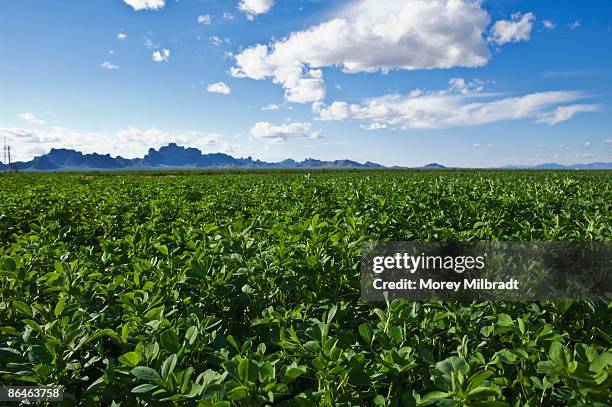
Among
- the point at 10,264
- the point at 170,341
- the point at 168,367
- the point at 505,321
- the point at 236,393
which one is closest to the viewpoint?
the point at 236,393

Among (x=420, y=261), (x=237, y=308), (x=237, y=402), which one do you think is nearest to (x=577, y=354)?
(x=237, y=402)

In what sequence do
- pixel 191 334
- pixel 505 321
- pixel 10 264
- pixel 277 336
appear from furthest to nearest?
pixel 10 264 → pixel 277 336 → pixel 505 321 → pixel 191 334

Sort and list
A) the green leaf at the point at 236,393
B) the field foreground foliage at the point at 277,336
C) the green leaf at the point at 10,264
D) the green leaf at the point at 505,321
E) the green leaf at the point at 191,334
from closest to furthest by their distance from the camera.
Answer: the green leaf at the point at 236,393, the field foreground foliage at the point at 277,336, the green leaf at the point at 191,334, the green leaf at the point at 505,321, the green leaf at the point at 10,264

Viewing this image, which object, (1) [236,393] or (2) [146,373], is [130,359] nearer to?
(2) [146,373]

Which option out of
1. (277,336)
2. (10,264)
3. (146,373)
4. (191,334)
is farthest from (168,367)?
(10,264)

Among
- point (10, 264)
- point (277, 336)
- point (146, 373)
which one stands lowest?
point (277, 336)

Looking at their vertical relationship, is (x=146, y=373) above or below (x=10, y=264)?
below

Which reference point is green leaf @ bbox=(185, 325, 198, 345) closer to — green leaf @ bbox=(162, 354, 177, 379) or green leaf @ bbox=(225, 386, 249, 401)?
green leaf @ bbox=(162, 354, 177, 379)

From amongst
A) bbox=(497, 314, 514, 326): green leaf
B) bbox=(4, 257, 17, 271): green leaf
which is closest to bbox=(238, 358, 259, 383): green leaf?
bbox=(497, 314, 514, 326): green leaf

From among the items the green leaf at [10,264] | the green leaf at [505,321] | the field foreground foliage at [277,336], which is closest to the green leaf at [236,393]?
the field foreground foliage at [277,336]

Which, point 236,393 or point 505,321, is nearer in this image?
point 236,393

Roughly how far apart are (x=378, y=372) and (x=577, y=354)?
2.88 feet

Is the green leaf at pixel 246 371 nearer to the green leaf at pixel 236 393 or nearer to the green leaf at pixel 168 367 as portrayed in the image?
the green leaf at pixel 236 393

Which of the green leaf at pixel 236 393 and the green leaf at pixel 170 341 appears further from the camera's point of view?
the green leaf at pixel 170 341
